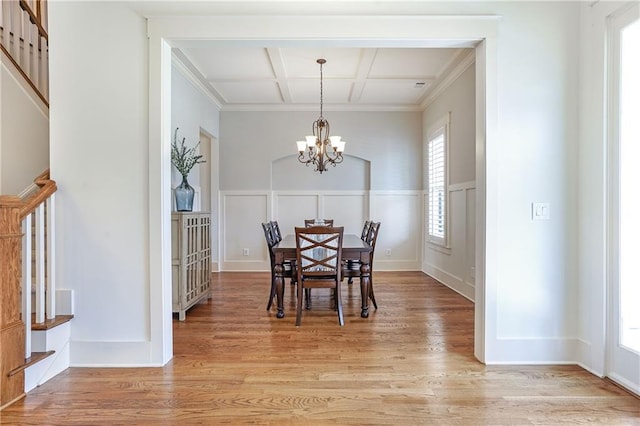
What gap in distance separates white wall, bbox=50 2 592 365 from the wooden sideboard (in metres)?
1.03

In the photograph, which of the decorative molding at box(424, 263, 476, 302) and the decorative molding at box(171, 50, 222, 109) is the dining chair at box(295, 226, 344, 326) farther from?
the decorative molding at box(171, 50, 222, 109)

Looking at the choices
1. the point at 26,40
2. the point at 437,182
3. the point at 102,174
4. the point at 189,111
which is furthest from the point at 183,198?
the point at 437,182

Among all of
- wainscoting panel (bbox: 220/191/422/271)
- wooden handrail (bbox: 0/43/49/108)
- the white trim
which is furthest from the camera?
wainscoting panel (bbox: 220/191/422/271)

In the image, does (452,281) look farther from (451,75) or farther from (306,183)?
(306,183)

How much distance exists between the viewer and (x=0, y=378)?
194 cm

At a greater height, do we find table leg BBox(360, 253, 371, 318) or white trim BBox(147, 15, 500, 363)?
white trim BBox(147, 15, 500, 363)

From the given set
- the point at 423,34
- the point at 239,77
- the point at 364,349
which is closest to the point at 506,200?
the point at 423,34

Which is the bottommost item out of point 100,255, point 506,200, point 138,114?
point 100,255

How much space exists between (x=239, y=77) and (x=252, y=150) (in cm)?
158

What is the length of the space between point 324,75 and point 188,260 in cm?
290

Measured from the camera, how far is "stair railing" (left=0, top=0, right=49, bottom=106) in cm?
323

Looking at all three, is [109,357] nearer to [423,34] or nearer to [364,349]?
[364,349]

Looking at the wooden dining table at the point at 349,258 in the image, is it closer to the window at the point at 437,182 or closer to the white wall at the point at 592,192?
the white wall at the point at 592,192

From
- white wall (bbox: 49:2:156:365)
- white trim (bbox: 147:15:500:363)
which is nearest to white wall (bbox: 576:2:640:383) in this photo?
white trim (bbox: 147:15:500:363)
